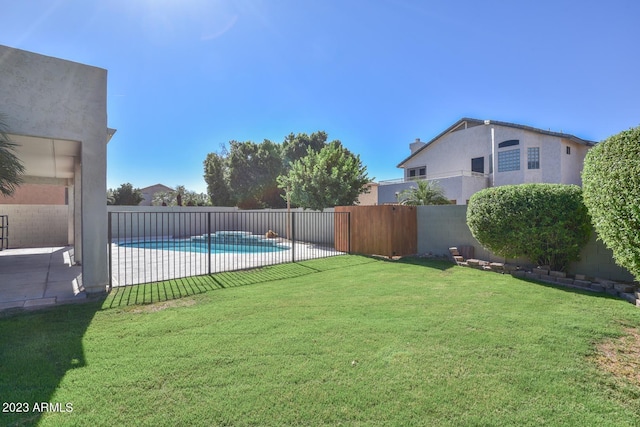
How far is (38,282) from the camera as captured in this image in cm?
661

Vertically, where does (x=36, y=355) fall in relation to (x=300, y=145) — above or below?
below

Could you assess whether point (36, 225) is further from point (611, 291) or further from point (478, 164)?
point (478, 164)

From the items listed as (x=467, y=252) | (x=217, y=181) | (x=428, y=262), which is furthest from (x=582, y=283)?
(x=217, y=181)

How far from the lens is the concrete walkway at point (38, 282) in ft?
17.2

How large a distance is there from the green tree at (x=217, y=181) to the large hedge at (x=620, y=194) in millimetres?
28397

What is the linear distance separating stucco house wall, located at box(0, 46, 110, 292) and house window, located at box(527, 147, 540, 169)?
66.9 feet

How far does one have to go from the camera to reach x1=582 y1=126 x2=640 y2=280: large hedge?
13.4 ft

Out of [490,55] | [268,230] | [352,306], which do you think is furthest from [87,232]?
[268,230]

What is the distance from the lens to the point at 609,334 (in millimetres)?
3873

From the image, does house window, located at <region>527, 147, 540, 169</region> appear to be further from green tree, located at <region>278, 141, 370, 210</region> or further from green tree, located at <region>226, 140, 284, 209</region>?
green tree, located at <region>226, 140, 284, 209</region>

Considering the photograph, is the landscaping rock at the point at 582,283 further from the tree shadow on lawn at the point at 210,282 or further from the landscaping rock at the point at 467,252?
the tree shadow on lawn at the point at 210,282

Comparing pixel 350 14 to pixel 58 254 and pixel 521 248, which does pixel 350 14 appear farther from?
pixel 58 254

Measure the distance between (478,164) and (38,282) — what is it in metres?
21.9

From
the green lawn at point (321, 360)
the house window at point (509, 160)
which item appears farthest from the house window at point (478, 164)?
the green lawn at point (321, 360)
